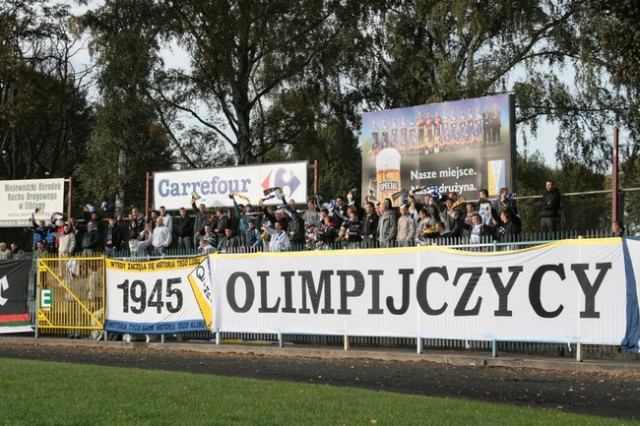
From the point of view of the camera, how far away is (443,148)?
25.1 metres

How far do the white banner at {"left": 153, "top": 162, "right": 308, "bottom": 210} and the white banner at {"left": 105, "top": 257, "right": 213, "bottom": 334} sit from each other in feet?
16.1

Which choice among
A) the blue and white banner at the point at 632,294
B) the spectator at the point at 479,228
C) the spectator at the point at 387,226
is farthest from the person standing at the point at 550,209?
the blue and white banner at the point at 632,294

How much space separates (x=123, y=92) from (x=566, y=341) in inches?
1221

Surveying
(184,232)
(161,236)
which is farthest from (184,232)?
(161,236)

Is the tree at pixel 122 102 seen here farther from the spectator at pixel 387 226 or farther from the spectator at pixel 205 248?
the spectator at pixel 387 226

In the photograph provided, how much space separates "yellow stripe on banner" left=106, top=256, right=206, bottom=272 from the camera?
21172mm

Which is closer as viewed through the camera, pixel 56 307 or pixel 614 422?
pixel 614 422

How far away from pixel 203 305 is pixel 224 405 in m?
10.0

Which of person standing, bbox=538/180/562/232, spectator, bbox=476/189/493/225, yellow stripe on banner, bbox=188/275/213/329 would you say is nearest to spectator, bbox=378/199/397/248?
Result: spectator, bbox=476/189/493/225

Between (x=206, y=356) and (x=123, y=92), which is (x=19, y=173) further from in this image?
(x=206, y=356)

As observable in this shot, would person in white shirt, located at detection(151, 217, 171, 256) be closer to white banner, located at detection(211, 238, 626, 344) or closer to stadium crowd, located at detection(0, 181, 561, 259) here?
stadium crowd, located at detection(0, 181, 561, 259)

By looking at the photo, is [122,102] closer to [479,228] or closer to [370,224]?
[370,224]

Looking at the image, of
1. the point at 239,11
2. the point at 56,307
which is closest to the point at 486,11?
the point at 239,11

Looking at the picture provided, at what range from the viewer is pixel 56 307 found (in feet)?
77.0
